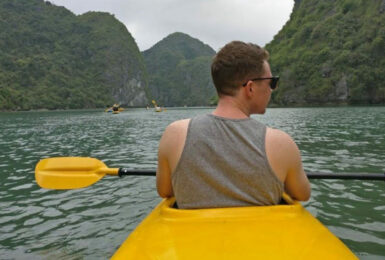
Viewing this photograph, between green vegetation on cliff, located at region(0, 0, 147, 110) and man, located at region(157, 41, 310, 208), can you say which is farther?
green vegetation on cliff, located at region(0, 0, 147, 110)

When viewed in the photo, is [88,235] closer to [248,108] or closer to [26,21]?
[248,108]

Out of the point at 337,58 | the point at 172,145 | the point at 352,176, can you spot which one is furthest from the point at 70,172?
the point at 337,58

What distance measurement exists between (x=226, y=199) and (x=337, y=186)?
5.33 m

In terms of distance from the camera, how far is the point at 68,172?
4.54 metres

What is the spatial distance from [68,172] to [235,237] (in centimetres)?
335

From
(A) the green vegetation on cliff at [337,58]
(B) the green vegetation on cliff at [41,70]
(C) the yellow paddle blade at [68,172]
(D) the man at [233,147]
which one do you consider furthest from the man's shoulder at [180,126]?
(B) the green vegetation on cliff at [41,70]

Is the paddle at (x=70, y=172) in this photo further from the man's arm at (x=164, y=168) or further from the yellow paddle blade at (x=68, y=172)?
the man's arm at (x=164, y=168)

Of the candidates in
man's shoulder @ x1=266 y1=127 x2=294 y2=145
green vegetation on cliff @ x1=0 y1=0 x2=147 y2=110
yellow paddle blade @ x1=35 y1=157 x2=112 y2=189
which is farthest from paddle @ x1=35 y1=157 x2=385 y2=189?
green vegetation on cliff @ x1=0 y1=0 x2=147 y2=110

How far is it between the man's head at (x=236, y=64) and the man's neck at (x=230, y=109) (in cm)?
6

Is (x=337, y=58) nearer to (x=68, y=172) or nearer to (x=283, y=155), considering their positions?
(x=68, y=172)

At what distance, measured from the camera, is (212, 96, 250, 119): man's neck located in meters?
2.23

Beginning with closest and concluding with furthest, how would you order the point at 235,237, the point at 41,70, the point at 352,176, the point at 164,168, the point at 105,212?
the point at 235,237 → the point at 164,168 → the point at 352,176 → the point at 105,212 → the point at 41,70

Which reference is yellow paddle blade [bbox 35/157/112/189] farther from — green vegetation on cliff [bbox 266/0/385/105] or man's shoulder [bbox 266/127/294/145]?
green vegetation on cliff [bbox 266/0/385/105]

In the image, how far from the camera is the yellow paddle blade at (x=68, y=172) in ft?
14.4
